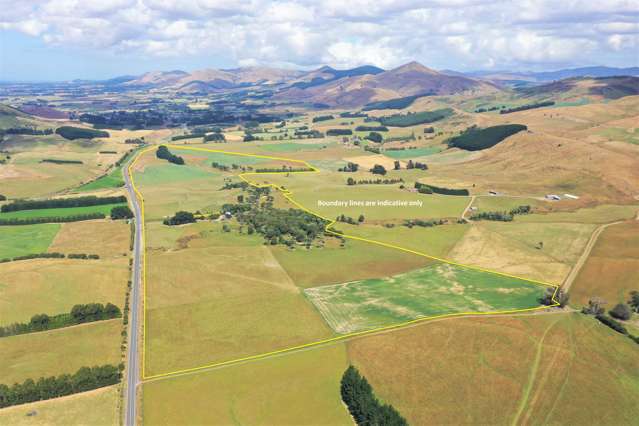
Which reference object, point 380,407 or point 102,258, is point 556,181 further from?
point 102,258

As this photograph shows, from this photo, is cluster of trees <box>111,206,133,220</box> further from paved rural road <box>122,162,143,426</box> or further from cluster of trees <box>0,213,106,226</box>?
paved rural road <box>122,162,143,426</box>

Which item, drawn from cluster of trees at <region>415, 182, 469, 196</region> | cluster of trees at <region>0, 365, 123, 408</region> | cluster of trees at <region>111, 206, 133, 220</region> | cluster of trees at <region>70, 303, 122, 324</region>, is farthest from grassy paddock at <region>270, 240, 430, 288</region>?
cluster of trees at <region>415, 182, 469, 196</region>

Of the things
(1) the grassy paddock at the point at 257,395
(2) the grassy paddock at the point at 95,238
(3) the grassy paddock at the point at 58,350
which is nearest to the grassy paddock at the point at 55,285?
(3) the grassy paddock at the point at 58,350

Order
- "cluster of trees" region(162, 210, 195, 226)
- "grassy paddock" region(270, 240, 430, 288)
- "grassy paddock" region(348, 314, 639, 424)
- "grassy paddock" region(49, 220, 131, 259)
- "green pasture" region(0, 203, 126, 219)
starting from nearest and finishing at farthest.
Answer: "grassy paddock" region(348, 314, 639, 424) → "grassy paddock" region(270, 240, 430, 288) → "grassy paddock" region(49, 220, 131, 259) → "cluster of trees" region(162, 210, 195, 226) → "green pasture" region(0, 203, 126, 219)

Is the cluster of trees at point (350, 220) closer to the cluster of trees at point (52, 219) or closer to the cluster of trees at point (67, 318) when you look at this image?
the cluster of trees at point (67, 318)

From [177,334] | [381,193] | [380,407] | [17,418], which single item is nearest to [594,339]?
[380,407]

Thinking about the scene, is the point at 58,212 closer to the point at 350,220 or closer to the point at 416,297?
the point at 350,220
